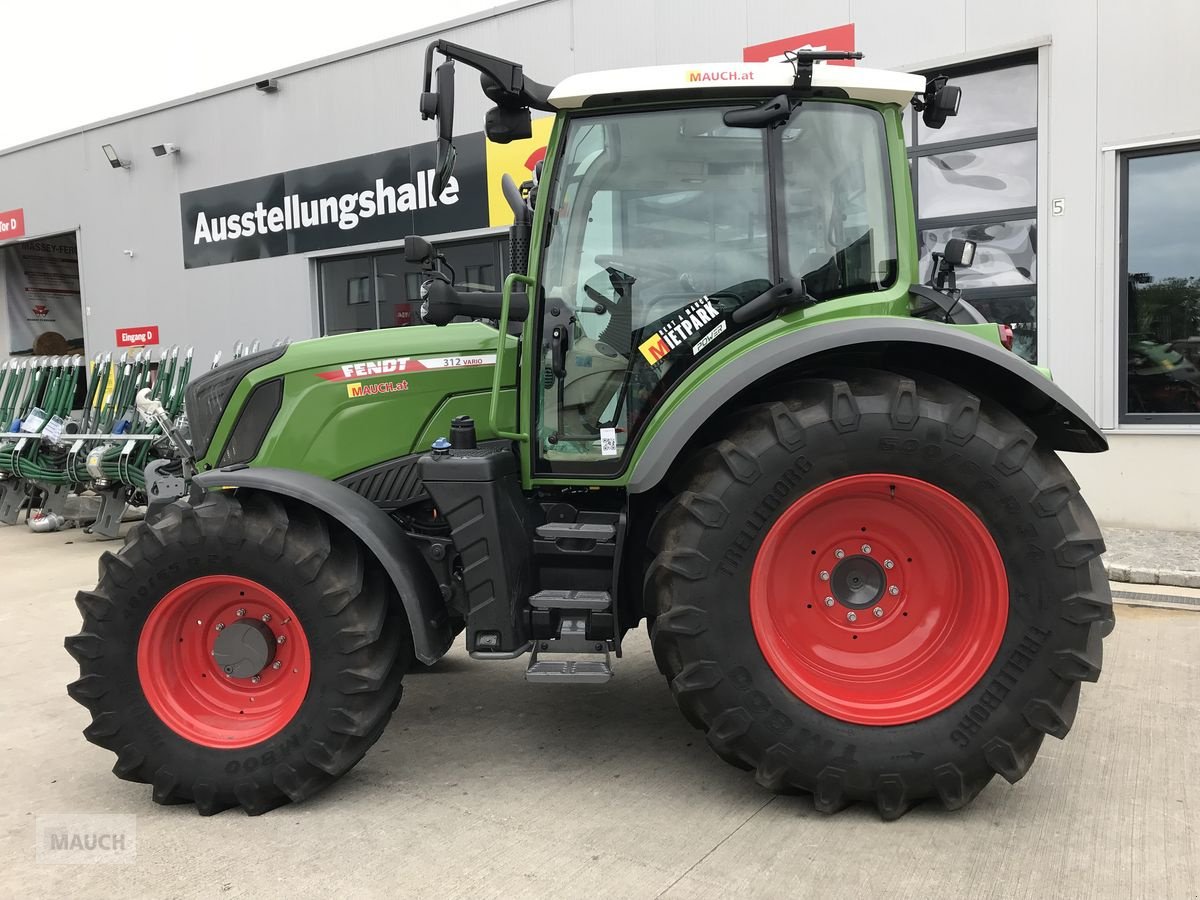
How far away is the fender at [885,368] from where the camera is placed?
9.00 ft

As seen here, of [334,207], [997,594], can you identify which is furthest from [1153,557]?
[334,207]

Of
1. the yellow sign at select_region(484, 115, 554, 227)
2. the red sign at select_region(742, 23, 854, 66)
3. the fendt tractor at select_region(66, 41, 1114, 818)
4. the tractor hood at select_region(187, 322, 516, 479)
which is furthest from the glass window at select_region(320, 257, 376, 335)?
the fendt tractor at select_region(66, 41, 1114, 818)

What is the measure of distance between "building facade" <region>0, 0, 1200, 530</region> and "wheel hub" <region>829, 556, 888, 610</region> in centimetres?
505

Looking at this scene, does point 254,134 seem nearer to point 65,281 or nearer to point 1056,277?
point 65,281

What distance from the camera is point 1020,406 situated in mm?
3031

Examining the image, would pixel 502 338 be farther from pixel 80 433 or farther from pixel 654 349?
pixel 80 433

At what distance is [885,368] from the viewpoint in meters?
3.02

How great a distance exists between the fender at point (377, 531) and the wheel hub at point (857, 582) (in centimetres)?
134

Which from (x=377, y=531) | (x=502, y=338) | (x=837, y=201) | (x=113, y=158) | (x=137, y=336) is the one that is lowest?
(x=377, y=531)

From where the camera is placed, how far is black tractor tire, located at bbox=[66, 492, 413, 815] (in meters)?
2.89

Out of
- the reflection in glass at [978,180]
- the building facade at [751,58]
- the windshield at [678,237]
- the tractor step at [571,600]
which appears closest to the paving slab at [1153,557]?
the building facade at [751,58]

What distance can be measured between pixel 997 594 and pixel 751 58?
656 centimetres

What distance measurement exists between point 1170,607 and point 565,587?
13.7ft

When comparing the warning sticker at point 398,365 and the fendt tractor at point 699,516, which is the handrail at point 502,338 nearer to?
the fendt tractor at point 699,516
